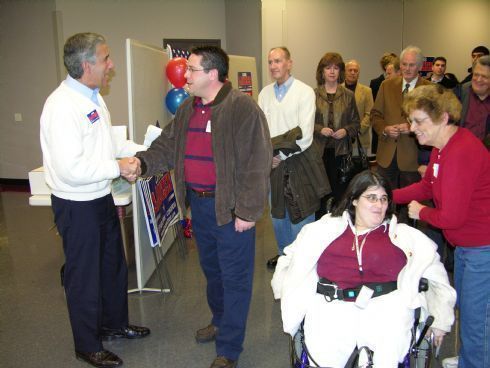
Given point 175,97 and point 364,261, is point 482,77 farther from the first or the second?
point 175,97

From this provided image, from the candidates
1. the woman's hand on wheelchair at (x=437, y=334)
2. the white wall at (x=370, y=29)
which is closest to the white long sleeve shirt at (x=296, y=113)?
the woman's hand on wheelchair at (x=437, y=334)

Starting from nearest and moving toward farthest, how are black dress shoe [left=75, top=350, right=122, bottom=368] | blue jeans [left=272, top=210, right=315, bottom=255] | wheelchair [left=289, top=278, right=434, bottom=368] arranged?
wheelchair [left=289, top=278, right=434, bottom=368] < black dress shoe [left=75, top=350, right=122, bottom=368] < blue jeans [left=272, top=210, right=315, bottom=255]

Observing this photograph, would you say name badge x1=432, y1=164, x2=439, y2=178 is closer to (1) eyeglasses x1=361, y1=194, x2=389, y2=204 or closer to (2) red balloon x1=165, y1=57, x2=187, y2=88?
(1) eyeglasses x1=361, y1=194, x2=389, y2=204

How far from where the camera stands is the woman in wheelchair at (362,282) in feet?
5.91

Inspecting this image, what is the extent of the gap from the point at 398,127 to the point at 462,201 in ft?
5.96

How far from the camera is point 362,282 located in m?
1.92

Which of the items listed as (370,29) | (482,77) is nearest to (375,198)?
(482,77)

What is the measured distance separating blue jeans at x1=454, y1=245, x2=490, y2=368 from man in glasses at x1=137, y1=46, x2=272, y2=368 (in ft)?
3.10

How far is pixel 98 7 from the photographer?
6797mm

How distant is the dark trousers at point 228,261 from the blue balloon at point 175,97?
151 centimetres

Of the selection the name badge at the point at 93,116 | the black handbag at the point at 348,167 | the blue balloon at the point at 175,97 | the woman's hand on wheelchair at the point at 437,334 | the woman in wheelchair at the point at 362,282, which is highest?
the blue balloon at the point at 175,97

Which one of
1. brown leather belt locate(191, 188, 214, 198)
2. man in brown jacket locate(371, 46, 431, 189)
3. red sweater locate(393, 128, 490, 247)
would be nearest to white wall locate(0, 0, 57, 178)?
man in brown jacket locate(371, 46, 431, 189)

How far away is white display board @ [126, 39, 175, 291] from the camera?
312 cm

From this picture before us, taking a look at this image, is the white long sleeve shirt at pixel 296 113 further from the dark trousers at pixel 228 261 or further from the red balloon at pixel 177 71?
the dark trousers at pixel 228 261
